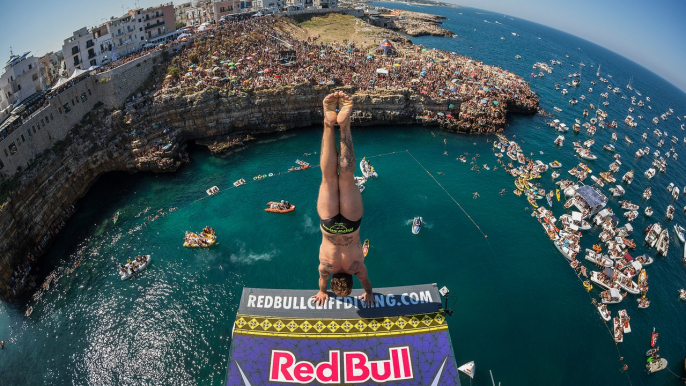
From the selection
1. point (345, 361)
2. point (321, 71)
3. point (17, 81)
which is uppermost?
point (321, 71)

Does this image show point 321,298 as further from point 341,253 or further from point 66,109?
point 66,109

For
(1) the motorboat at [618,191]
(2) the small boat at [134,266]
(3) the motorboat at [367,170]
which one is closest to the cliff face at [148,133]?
(2) the small boat at [134,266]

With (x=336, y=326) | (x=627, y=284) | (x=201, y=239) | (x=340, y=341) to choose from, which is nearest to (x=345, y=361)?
(x=340, y=341)

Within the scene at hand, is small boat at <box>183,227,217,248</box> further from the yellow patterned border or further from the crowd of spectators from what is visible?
the crowd of spectators

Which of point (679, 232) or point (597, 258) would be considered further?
point (679, 232)

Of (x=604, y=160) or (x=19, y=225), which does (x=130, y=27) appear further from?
(x=604, y=160)

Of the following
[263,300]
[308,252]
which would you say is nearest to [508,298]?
[308,252]
